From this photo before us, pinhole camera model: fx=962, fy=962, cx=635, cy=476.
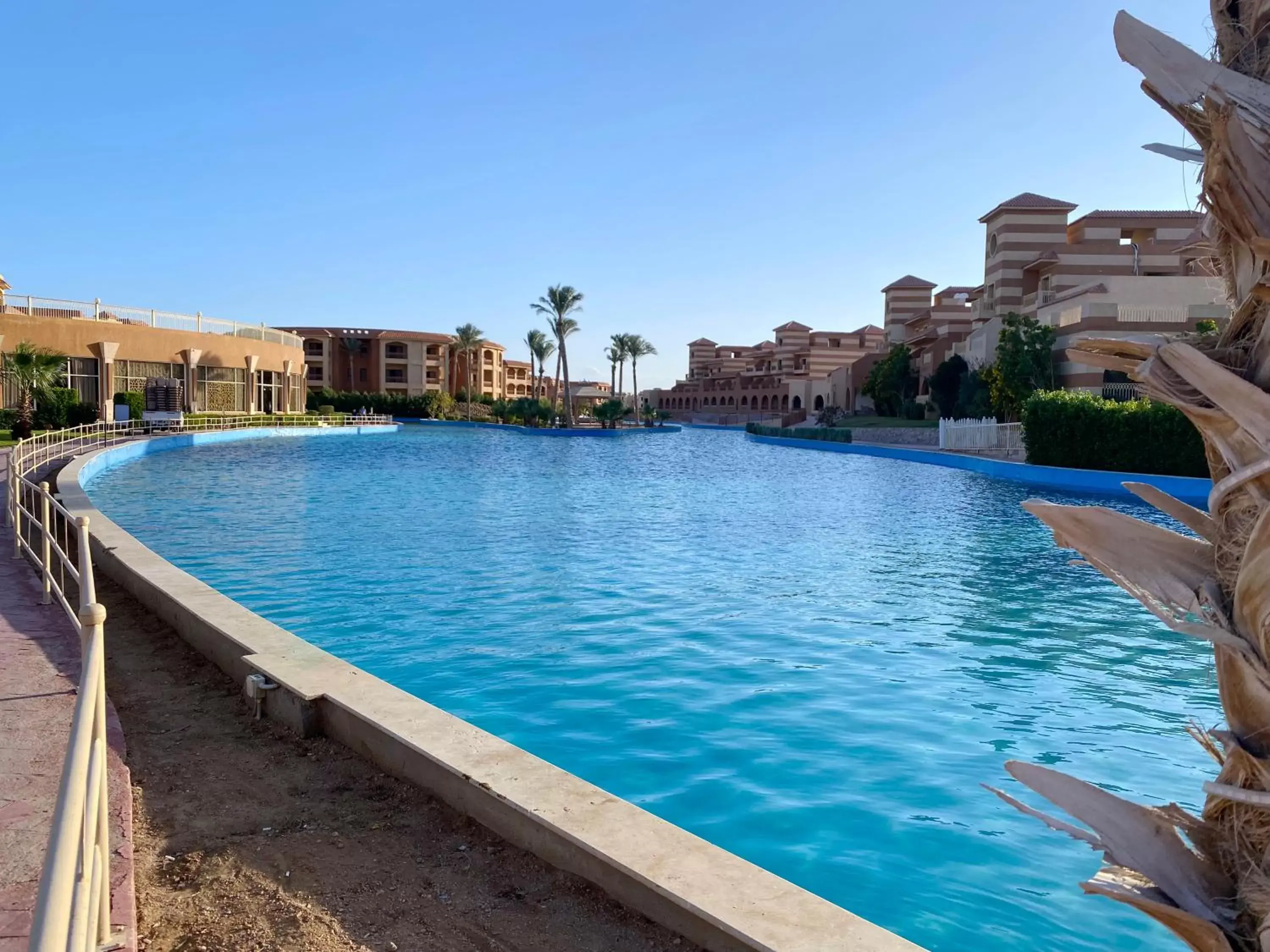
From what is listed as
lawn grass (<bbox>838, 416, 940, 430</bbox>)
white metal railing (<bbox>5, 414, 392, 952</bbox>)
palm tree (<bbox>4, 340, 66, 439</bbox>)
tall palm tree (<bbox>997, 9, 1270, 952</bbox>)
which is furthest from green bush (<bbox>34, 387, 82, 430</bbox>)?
tall palm tree (<bbox>997, 9, 1270, 952</bbox>)

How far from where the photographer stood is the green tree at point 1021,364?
36.5 metres

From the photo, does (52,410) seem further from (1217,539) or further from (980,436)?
(1217,539)

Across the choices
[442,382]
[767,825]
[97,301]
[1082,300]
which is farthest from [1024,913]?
[442,382]

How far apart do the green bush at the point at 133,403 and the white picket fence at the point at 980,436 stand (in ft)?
104

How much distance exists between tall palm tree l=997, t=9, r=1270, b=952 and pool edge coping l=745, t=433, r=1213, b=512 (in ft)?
45.8

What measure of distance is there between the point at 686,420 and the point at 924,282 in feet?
120

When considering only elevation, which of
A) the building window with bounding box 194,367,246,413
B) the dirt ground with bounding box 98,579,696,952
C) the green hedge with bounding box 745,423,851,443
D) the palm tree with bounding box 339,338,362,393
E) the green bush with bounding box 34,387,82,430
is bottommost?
the dirt ground with bounding box 98,579,696,952

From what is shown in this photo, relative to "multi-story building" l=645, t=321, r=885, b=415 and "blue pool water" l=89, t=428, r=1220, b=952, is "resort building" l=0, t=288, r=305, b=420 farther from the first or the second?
"multi-story building" l=645, t=321, r=885, b=415

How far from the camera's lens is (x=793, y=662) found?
27.6ft

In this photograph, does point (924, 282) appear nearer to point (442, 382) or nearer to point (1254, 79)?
point (442, 382)

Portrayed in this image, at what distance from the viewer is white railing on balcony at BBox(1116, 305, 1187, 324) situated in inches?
1405

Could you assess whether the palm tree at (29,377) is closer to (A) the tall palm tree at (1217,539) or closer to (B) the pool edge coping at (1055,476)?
(B) the pool edge coping at (1055,476)

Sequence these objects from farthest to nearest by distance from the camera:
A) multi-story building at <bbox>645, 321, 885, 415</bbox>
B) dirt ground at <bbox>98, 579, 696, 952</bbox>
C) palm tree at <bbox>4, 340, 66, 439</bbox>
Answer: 1. multi-story building at <bbox>645, 321, 885, 415</bbox>
2. palm tree at <bbox>4, 340, 66, 439</bbox>
3. dirt ground at <bbox>98, 579, 696, 952</bbox>

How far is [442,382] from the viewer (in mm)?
87250
